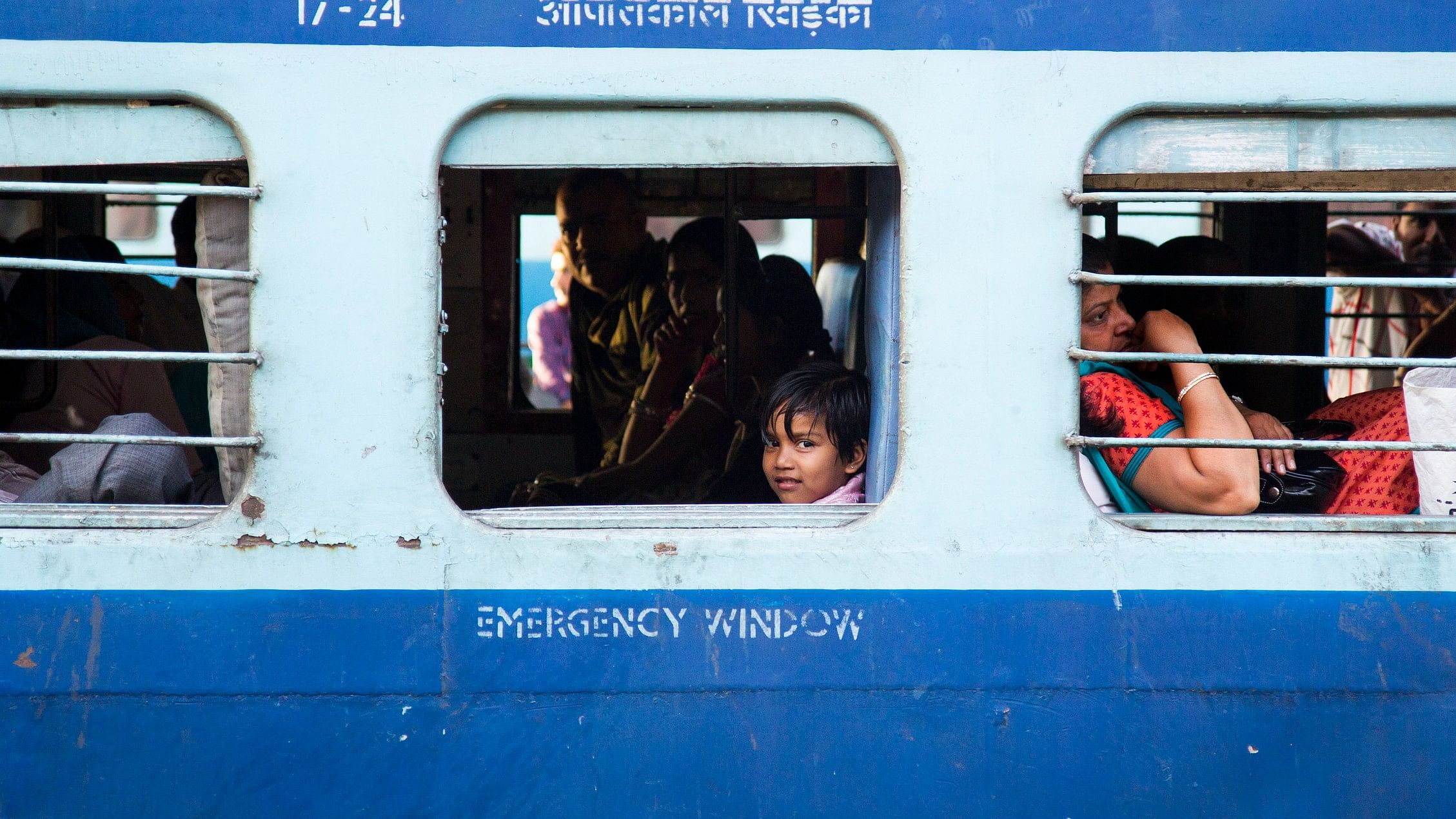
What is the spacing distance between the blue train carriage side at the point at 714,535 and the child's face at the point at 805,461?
423mm

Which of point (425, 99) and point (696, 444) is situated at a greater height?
point (425, 99)

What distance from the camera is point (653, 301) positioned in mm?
4020

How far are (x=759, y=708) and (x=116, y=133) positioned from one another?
4.49 feet

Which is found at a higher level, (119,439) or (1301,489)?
(119,439)

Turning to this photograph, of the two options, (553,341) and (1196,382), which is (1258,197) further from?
(553,341)

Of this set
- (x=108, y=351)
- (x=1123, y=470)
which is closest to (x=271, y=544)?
(x=108, y=351)

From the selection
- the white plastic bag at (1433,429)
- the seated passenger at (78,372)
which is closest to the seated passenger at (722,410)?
the seated passenger at (78,372)

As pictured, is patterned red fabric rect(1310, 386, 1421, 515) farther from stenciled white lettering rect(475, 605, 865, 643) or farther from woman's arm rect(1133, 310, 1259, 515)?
stenciled white lettering rect(475, 605, 865, 643)

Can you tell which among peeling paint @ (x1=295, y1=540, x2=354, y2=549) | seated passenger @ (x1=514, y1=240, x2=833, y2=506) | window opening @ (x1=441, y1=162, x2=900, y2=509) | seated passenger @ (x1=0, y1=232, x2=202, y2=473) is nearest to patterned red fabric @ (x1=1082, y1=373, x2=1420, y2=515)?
seated passenger @ (x1=514, y1=240, x2=833, y2=506)

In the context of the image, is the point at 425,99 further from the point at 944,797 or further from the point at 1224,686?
the point at 1224,686

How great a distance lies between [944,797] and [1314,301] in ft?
8.92

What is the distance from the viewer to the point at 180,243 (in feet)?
9.17

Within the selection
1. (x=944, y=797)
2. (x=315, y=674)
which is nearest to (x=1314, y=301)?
(x=944, y=797)

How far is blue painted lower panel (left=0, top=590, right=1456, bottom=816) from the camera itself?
6.14 ft
